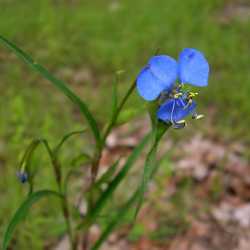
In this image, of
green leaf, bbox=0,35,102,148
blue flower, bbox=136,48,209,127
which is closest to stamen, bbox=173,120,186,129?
blue flower, bbox=136,48,209,127

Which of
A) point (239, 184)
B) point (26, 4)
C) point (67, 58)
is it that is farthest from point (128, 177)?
point (26, 4)

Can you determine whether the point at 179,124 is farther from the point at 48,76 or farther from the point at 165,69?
the point at 48,76

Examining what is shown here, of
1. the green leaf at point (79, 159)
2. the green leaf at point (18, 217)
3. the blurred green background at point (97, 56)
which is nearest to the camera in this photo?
the green leaf at point (18, 217)

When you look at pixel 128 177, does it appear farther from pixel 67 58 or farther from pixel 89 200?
pixel 67 58

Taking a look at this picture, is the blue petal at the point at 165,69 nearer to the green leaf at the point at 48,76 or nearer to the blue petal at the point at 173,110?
the blue petal at the point at 173,110

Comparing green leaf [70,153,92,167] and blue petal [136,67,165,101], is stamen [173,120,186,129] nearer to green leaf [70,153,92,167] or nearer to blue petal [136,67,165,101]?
blue petal [136,67,165,101]

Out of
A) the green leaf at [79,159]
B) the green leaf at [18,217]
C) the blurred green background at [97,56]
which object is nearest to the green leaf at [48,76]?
the green leaf at [79,159]

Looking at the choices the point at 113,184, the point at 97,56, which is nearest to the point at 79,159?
Result: the point at 113,184
